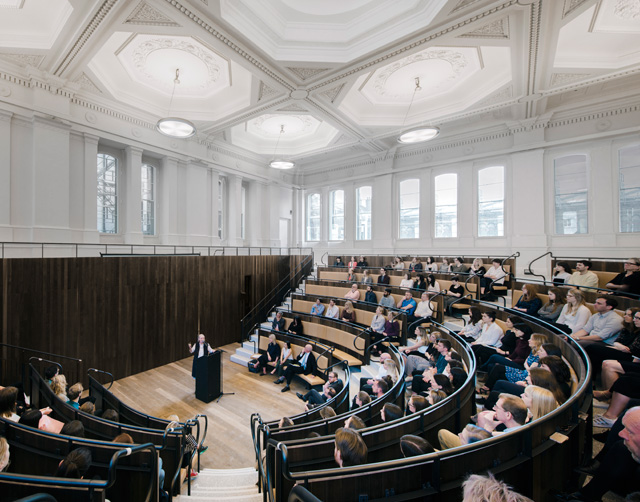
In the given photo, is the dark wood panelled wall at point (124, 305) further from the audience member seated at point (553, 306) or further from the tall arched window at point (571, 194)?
the tall arched window at point (571, 194)

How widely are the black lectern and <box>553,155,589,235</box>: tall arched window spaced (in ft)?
37.6

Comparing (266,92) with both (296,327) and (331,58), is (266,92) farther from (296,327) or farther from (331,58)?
(296,327)

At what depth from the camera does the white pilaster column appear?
10.3 metres

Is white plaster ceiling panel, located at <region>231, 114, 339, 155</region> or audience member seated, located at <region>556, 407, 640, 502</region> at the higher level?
white plaster ceiling panel, located at <region>231, 114, 339, 155</region>

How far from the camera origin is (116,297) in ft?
26.2

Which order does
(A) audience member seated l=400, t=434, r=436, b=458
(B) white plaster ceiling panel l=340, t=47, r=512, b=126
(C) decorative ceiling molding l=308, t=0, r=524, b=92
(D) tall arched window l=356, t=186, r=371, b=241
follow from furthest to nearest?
(D) tall arched window l=356, t=186, r=371, b=241, (B) white plaster ceiling panel l=340, t=47, r=512, b=126, (C) decorative ceiling molding l=308, t=0, r=524, b=92, (A) audience member seated l=400, t=434, r=436, b=458

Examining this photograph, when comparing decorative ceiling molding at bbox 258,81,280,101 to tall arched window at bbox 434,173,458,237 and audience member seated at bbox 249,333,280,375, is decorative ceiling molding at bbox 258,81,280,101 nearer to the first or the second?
audience member seated at bbox 249,333,280,375

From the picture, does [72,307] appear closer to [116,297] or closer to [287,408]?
[116,297]

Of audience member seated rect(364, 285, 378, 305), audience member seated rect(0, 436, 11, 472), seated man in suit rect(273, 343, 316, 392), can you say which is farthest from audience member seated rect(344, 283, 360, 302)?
audience member seated rect(0, 436, 11, 472)

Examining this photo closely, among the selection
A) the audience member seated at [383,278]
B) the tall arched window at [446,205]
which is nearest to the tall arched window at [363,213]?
the tall arched window at [446,205]

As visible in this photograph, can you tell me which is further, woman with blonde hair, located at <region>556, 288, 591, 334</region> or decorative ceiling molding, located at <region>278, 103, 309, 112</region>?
decorative ceiling molding, located at <region>278, 103, 309, 112</region>

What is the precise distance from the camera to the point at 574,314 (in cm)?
469

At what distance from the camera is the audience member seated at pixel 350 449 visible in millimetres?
2252

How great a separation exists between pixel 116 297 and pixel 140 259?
3.84 ft
